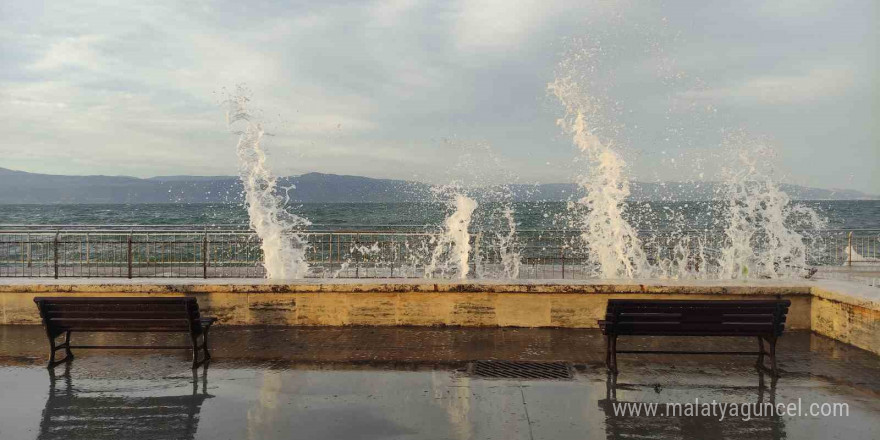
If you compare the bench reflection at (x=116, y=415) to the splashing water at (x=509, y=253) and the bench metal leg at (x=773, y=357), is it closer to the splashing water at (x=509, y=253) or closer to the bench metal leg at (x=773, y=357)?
the bench metal leg at (x=773, y=357)

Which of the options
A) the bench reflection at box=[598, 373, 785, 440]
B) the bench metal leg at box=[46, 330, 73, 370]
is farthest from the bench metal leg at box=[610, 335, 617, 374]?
the bench metal leg at box=[46, 330, 73, 370]

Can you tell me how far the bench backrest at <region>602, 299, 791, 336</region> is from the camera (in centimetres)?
667

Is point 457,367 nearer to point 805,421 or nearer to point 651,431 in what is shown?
point 651,431

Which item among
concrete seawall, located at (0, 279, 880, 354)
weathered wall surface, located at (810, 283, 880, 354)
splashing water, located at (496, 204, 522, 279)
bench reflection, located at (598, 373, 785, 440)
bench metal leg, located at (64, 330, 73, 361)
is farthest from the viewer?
splashing water, located at (496, 204, 522, 279)

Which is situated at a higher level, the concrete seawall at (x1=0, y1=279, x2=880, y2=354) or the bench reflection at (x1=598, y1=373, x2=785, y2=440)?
the concrete seawall at (x1=0, y1=279, x2=880, y2=354)

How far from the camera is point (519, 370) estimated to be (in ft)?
22.6

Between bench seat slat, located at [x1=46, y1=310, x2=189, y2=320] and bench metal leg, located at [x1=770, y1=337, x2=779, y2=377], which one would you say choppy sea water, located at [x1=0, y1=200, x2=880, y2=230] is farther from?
bench metal leg, located at [x1=770, y1=337, x2=779, y2=377]

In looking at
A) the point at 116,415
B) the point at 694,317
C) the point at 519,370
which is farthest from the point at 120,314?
the point at 694,317

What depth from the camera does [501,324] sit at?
9.14m

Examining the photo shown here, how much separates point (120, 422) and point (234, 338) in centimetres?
320

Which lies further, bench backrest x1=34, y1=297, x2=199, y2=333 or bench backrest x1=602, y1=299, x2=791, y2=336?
bench backrest x1=34, y1=297, x2=199, y2=333

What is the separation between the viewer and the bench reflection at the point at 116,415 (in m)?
5.04

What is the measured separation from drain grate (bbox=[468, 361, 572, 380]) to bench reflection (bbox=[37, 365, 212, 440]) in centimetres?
276

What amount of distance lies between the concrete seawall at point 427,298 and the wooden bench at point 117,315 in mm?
2100
